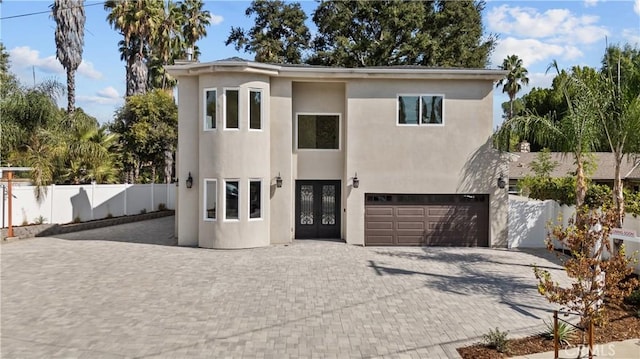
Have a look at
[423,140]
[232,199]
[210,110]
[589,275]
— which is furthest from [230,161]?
[589,275]

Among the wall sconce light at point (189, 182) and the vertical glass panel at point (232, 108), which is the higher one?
the vertical glass panel at point (232, 108)

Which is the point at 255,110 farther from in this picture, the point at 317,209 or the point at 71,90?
the point at 71,90

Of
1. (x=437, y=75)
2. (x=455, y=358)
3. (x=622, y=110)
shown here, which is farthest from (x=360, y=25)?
(x=455, y=358)

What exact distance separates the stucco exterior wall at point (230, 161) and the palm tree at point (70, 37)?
17085 millimetres

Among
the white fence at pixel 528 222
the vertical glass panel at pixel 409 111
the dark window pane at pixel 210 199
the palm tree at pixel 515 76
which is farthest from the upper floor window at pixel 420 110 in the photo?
the palm tree at pixel 515 76

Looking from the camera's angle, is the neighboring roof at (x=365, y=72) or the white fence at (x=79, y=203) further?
the white fence at (x=79, y=203)

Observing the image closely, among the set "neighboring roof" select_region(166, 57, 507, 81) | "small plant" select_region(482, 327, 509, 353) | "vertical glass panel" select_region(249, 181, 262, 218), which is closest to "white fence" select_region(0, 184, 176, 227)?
"neighboring roof" select_region(166, 57, 507, 81)

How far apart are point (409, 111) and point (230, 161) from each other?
665 centimetres

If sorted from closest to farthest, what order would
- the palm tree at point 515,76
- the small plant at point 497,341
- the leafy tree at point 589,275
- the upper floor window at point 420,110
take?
the leafy tree at point 589,275
the small plant at point 497,341
the upper floor window at point 420,110
the palm tree at point 515,76

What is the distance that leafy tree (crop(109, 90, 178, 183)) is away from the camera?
2533 cm

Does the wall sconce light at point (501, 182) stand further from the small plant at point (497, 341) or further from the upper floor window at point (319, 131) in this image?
the small plant at point (497, 341)

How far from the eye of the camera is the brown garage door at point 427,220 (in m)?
15.7

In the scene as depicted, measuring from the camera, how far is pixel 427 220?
619 inches

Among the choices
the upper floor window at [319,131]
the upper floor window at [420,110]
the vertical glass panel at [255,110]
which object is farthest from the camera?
Answer: the upper floor window at [319,131]
